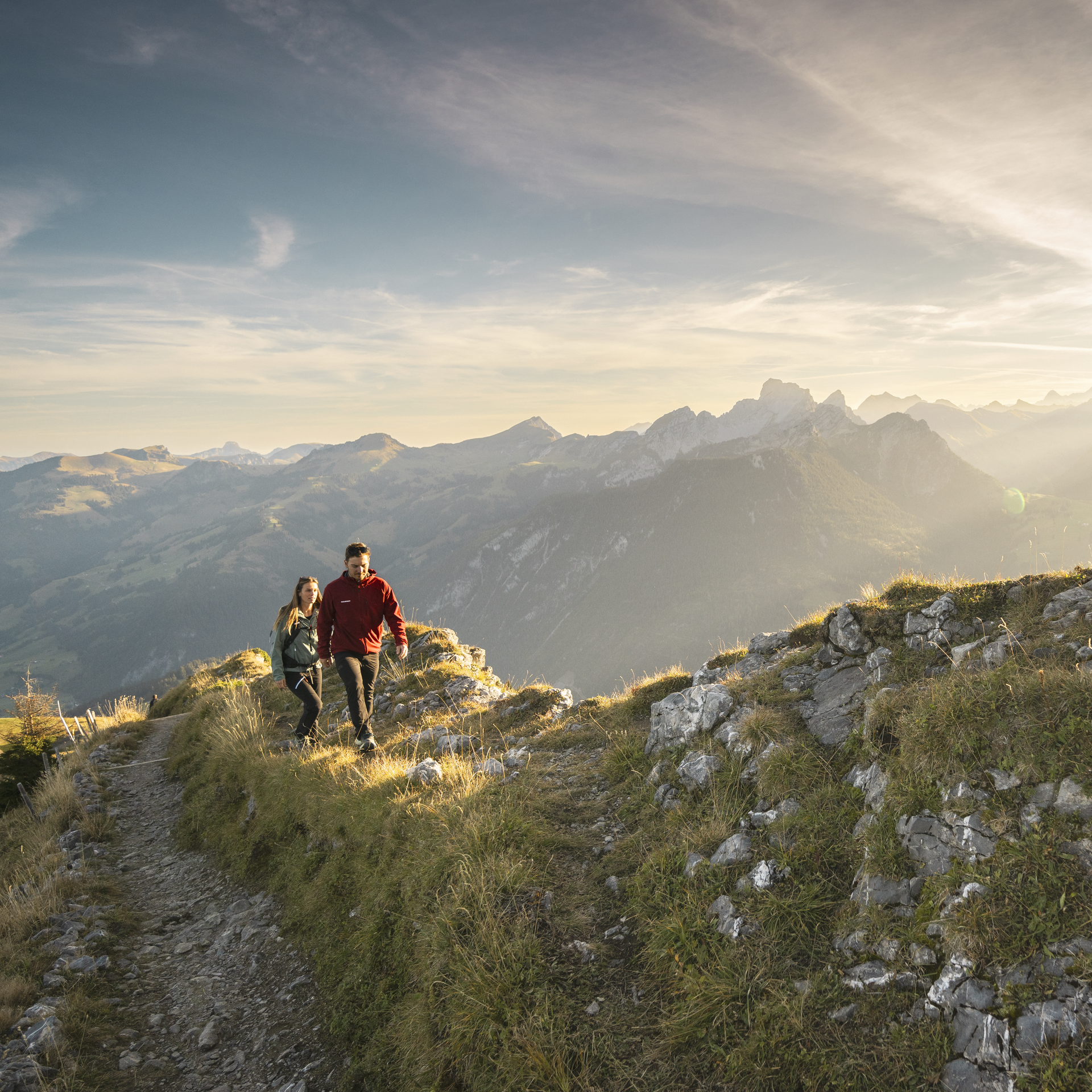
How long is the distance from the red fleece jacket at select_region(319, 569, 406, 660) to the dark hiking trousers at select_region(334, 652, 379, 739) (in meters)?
0.16

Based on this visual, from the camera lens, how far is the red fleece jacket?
36.2 feet

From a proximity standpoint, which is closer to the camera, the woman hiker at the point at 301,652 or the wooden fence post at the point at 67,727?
the woman hiker at the point at 301,652

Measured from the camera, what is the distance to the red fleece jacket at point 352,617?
11.0 metres

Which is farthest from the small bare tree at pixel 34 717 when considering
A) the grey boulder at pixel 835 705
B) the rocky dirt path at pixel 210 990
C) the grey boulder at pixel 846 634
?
the grey boulder at pixel 846 634

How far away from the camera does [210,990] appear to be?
7.07 meters

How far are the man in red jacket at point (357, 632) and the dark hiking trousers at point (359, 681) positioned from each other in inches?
0.5

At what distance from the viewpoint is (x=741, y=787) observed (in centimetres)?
708

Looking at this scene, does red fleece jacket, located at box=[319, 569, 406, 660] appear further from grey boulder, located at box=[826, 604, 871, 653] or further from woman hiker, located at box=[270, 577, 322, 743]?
grey boulder, located at box=[826, 604, 871, 653]

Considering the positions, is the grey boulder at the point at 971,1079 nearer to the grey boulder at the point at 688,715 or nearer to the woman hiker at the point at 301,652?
the grey boulder at the point at 688,715

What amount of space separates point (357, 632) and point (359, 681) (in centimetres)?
101

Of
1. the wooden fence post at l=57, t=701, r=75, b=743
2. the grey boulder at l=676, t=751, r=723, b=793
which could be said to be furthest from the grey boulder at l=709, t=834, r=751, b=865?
the wooden fence post at l=57, t=701, r=75, b=743

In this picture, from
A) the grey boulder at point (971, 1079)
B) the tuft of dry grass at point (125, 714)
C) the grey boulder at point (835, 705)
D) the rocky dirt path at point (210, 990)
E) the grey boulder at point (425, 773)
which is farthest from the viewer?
the tuft of dry grass at point (125, 714)

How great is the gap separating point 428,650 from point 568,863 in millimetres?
11294

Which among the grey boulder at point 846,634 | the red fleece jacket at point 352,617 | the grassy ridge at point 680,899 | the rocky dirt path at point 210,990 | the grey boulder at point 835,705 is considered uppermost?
the red fleece jacket at point 352,617
